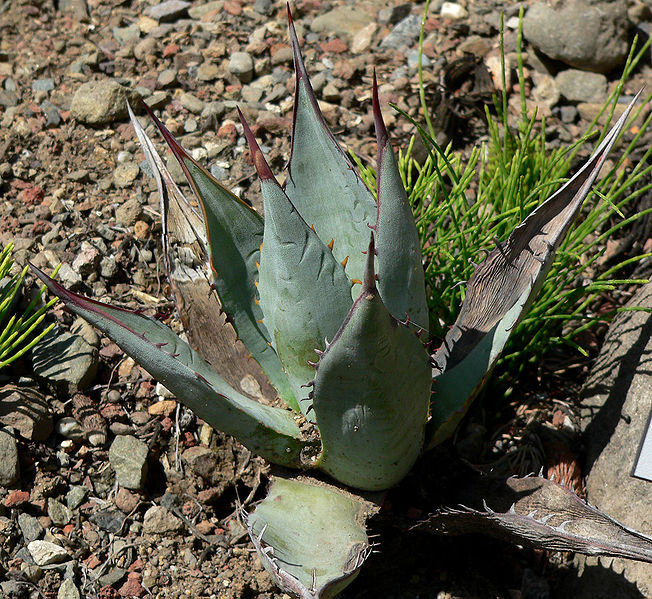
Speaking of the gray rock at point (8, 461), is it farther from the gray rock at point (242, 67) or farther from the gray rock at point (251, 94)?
the gray rock at point (242, 67)

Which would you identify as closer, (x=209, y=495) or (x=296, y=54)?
(x=296, y=54)

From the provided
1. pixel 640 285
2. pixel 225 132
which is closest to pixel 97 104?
pixel 225 132

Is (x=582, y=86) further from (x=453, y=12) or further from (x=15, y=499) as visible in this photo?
(x=15, y=499)

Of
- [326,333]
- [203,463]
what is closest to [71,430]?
[203,463]

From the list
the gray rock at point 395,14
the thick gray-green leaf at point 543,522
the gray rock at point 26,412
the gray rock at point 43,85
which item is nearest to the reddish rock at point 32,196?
the gray rock at point 43,85

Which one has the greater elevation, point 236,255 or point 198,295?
point 236,255

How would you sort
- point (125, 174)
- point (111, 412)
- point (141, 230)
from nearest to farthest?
point (111, 412), point (141, 230), point (125, 174)
